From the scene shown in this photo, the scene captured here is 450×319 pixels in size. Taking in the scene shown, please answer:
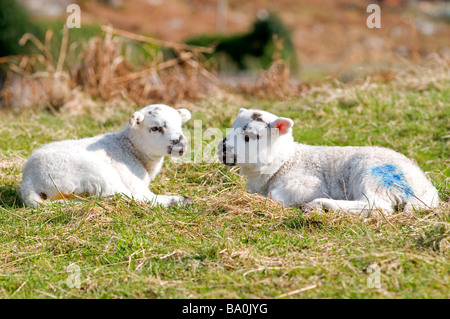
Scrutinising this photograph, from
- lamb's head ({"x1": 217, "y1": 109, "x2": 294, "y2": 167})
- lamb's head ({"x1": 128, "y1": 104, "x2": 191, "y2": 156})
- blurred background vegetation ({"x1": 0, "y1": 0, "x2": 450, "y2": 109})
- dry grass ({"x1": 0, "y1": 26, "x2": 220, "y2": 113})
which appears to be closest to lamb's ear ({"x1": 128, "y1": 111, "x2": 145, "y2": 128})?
lamb's head ({"x1": 128, "y1": 104, "x2": 191, "y2": 156})

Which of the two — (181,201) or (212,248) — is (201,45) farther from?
(212,248)

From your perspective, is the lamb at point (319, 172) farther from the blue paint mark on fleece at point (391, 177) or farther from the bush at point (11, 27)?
the bush at point (11, 27)

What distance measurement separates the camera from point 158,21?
41.5 meters

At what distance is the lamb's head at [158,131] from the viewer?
21.1ft

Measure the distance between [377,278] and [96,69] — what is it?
9317 millimetres

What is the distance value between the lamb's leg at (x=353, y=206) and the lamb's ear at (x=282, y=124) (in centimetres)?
81

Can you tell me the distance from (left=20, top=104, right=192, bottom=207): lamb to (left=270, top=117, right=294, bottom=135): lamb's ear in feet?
3.37

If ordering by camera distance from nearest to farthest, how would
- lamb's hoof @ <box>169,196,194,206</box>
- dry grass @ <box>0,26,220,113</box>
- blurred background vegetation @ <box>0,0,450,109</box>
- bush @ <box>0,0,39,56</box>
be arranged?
lamb's hoof @ <box>169,196,194,206</box> → dry grass @ <box>0,26,220,113</box> → blurred background vegetation @ <box>0,0,450,109</box> → bush @ <box>0,0,39,56</box>

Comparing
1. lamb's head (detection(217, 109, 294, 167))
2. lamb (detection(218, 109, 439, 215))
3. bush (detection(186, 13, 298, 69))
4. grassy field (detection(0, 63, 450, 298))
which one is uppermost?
bush (detection(186, 13, 298, 69))

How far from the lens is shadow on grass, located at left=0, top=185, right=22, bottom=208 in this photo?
6.29 m

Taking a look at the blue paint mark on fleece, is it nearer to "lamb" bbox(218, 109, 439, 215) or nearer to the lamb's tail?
"lamb" bbox(218, 109, 439, 215)

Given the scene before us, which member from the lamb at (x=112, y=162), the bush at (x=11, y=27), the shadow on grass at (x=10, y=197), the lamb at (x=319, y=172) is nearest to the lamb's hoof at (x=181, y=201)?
the lamb at (x=112, y=162)

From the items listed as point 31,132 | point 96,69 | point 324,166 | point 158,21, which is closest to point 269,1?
point 158,21
